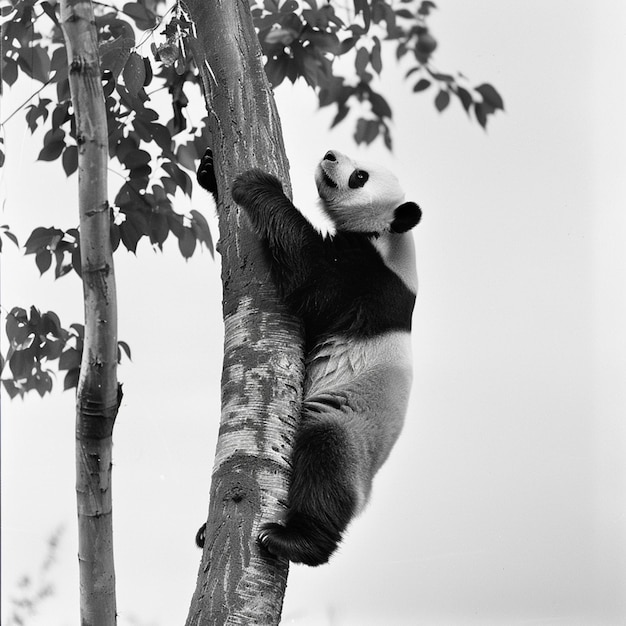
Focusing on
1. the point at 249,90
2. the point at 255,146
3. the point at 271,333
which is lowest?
the point at 271,333

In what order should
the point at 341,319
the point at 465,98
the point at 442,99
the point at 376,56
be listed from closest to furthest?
the point at 341,319 < the point at 376,56 < the point at 465,98 < the point at 442,99

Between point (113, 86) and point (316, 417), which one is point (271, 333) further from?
point (113, 86)

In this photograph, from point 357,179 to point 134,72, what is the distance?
94 cm

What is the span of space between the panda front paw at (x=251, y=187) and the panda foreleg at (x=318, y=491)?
63 centimetres

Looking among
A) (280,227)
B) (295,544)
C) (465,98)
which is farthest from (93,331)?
(465,98)

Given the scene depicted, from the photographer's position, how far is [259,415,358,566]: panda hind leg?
5.98 feet

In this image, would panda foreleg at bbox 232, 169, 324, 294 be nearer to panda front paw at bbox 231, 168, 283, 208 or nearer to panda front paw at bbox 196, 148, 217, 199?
panda front paw at bbox 231, 168, 283, 208

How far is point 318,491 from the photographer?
6.59 feet

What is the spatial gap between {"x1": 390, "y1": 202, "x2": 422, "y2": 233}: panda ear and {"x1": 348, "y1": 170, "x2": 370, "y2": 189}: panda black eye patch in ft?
0.69

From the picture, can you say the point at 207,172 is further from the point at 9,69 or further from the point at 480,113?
the point at 480,113

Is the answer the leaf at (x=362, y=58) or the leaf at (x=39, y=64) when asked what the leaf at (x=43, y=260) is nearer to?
the leaf at (x=39, y=64)

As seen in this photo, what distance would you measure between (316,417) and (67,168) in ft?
3.79

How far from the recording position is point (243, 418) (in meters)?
1.83

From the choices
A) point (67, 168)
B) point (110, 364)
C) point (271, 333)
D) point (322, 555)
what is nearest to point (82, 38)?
point (110, 364)
